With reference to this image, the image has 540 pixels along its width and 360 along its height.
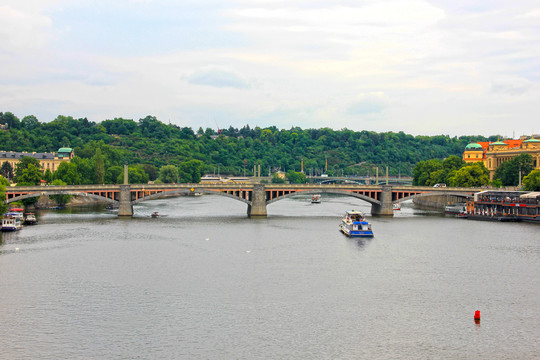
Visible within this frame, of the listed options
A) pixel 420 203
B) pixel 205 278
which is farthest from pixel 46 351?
pixel 420 203

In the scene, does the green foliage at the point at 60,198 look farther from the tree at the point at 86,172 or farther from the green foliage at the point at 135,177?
the green foliage at the point at 135,177

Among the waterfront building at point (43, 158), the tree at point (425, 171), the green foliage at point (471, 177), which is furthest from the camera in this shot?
the waterfront building at point (43, 158)

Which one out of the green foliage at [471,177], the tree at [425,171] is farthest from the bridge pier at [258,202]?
the tree at [425,171]

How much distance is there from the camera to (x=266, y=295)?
184ft

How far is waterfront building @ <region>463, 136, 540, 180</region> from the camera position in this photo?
166 m

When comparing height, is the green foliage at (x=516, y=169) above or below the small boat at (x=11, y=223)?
above

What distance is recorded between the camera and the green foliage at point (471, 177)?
485 ft

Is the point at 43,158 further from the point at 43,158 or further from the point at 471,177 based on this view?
the point at 471,177

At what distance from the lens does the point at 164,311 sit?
5119 centimetres

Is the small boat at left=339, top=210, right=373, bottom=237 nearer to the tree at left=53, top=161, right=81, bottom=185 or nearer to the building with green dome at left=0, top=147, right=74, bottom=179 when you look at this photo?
the tree at left=53, top=161, right=81, bottom=185

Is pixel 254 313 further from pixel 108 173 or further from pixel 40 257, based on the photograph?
pixel 108 173

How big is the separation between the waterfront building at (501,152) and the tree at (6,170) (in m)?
127

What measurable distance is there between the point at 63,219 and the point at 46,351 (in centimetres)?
7372

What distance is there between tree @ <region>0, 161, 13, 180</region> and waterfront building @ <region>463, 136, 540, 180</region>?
416 ft
